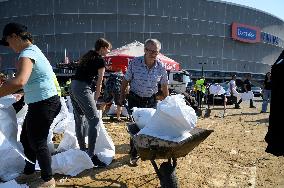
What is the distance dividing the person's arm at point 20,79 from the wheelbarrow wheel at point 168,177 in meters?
1.64

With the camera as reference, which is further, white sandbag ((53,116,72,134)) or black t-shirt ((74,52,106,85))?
white sandbag ((53,116,72,134))

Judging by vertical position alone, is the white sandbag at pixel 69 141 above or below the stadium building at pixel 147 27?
below

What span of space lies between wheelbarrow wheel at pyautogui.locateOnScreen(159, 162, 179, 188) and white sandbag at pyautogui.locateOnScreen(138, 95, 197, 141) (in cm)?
41

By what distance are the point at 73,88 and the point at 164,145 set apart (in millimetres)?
2061

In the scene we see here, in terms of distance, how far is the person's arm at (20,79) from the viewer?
12.1 ft

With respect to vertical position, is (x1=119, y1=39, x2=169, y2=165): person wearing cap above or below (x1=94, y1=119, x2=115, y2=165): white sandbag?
above

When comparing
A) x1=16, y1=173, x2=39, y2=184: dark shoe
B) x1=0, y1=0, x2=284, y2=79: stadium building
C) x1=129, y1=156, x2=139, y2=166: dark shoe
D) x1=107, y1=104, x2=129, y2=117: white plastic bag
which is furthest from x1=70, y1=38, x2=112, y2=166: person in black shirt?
x1=0, y1=0, x2=284, y2=79: stadium building

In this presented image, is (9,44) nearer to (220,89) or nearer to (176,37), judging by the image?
(220,89)

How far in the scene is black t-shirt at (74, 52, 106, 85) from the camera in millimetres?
5273

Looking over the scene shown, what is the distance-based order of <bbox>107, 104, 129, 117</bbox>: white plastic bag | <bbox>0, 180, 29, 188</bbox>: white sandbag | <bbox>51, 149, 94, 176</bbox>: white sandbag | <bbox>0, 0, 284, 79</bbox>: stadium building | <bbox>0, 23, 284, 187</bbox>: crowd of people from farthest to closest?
<bbox>0, 0, 284, 79</bbox>: stadium building → <bbox>107, 104, 129, 117</bbox>: white plastic bag → <bbox>51, 149, 94, 176</bbox>: white sandbag → <bbox>0, 180, 29, 188</bbox>: white sandbag → <bbox>0, 23, 284, 187</bbox>: crowd of people

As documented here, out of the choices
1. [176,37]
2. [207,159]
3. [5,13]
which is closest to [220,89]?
[207,159]

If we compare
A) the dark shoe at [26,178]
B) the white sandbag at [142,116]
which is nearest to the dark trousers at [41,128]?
the dark shoe at [26,178]

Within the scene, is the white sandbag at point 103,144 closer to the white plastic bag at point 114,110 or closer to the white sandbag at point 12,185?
the white sandbag at point 12,185

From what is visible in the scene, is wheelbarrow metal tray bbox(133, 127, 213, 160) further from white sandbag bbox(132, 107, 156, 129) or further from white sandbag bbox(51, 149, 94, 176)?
white sandbag bbox(51, 149, 94, 176)
